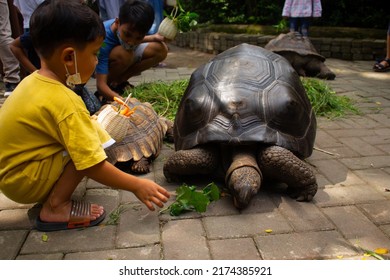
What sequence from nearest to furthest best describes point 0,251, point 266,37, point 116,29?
1. point 0,251
2. point 116,29
3. point 266,37

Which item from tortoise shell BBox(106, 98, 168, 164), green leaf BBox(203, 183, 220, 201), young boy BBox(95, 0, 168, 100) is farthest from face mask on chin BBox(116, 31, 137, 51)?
green leaf BBox(203, 183, 220, 201)

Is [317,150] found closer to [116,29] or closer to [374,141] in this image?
[374,141]

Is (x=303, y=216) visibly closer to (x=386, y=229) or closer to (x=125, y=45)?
(x=386, y=229)

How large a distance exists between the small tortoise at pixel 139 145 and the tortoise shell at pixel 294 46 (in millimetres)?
3905

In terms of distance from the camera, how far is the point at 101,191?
276 cm

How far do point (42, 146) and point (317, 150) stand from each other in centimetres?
222

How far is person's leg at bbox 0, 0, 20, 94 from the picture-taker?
5.00m

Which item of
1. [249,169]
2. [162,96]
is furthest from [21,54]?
[249,169]

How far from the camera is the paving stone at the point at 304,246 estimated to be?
2.03 metres

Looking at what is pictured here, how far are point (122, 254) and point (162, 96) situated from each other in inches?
115

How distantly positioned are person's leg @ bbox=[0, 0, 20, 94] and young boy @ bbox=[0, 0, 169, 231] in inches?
131

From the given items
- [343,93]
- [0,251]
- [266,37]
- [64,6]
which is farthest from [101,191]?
[266,37]

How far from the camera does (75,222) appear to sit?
230 cm

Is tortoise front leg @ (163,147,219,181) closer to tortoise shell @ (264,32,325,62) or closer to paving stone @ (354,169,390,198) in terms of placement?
paving stone @ (354,169,390,198)
